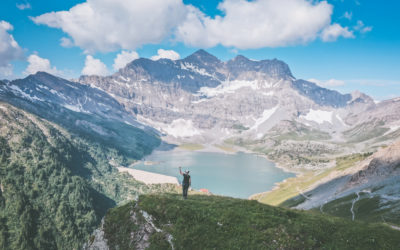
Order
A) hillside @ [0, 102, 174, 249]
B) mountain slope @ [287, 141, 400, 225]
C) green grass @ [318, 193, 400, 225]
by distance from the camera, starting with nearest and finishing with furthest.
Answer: green grass @ [318, 193, 400, 225]
mountain slope @ [287, 141, 400, 225]
hillside @ [0, 102, 174, 249]

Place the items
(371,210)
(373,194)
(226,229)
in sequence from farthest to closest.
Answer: (373,194), (371,210), (226,229)

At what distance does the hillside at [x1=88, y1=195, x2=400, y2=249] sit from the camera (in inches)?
746

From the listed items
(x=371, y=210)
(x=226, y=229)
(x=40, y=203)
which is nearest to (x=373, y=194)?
(x=371, y=210)

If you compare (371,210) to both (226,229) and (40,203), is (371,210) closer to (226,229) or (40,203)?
(226,229)

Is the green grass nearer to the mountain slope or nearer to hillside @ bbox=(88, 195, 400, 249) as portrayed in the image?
the mountain slope

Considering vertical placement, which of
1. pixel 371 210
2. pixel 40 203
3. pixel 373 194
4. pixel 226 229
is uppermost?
pixel 226 229

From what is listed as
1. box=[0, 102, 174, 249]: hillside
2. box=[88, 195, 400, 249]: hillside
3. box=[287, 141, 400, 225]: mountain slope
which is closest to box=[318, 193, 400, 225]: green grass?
box=[287, 141, 400, 225]: mountain slope

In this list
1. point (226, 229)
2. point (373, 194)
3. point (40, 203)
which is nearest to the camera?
point (226, 229)

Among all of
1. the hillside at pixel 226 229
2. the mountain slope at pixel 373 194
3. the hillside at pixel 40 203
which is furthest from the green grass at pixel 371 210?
the hillside at pixel 40 203

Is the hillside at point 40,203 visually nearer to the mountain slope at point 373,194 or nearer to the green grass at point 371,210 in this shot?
the mountain slope at point 373,194

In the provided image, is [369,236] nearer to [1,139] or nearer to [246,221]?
[246,221]

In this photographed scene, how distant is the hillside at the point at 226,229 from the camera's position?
62.1 feet

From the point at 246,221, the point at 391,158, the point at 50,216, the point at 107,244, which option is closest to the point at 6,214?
the point at 50,216

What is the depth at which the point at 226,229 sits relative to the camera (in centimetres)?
2084
